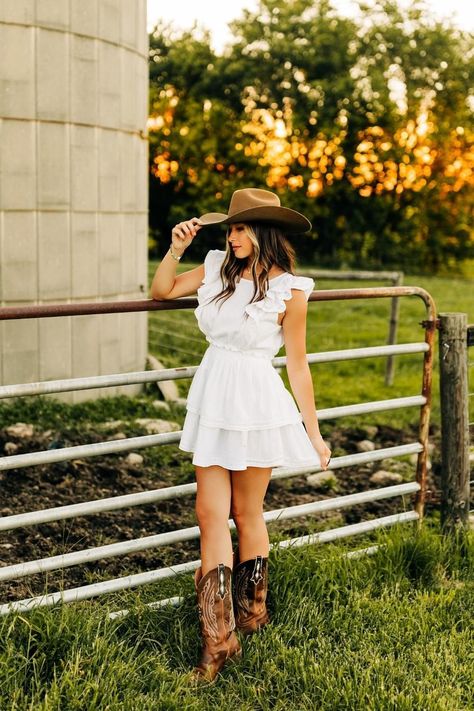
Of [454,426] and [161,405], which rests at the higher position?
[454,426]

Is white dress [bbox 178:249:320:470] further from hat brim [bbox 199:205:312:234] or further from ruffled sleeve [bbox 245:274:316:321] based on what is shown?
hat brim [bbox 199:205:312:234]

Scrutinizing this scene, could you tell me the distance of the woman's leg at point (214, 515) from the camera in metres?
3.14

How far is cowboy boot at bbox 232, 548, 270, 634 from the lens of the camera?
328cm

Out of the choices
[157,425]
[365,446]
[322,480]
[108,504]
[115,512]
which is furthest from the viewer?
[365,446]

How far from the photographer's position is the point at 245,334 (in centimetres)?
306

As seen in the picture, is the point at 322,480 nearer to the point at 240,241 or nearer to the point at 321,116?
the point at 240,241

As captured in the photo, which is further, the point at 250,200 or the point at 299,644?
the point at 299,644

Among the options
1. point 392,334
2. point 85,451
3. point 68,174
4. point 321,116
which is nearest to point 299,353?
point 85,451

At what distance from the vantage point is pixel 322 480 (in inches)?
225

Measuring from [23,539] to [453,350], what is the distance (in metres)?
2.33

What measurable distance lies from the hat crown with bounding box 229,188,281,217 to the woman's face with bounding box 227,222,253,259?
0.05m

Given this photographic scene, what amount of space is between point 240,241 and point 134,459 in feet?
9.80

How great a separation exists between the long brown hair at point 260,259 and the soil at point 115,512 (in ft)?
5.05

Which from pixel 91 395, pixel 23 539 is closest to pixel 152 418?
pixel 91 395
